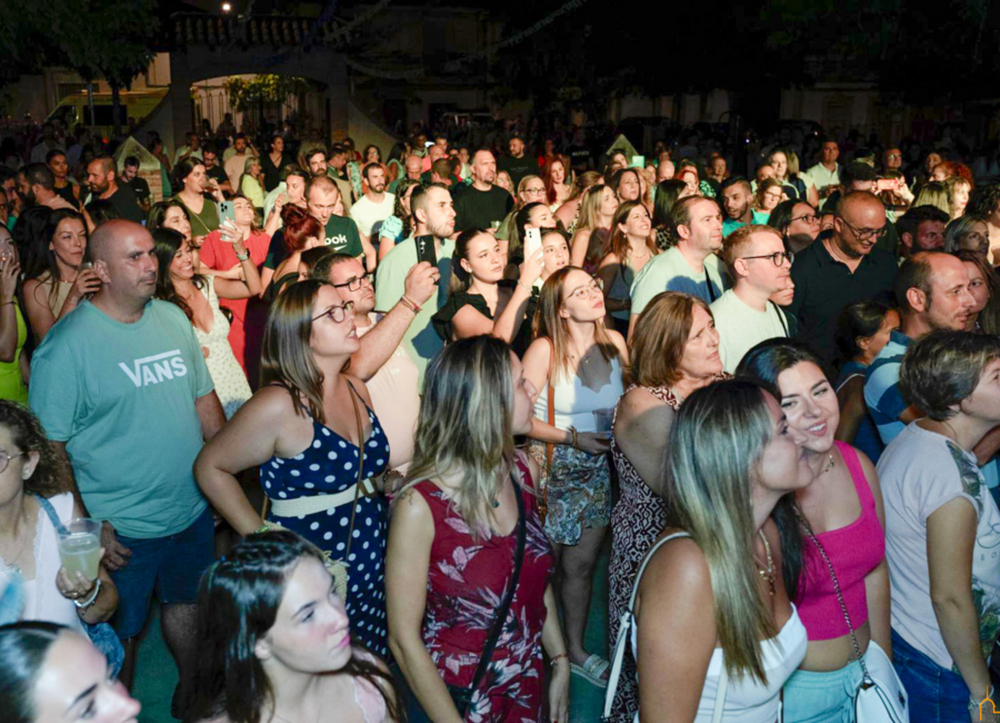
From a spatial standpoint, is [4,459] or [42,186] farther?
[42,186]

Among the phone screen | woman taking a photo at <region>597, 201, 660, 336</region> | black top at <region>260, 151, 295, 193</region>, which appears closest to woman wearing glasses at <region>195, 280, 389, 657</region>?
the phone screen

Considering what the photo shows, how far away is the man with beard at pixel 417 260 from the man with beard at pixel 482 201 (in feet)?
9.65

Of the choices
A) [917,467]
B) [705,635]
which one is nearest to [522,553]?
[705,635]

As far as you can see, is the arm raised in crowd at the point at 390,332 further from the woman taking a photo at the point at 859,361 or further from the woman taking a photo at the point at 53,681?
the woman taking a photo at the point at 53,681

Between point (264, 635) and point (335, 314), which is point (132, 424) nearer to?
point (335, 314)

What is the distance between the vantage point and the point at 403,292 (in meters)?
6.08

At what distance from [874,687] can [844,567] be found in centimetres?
34

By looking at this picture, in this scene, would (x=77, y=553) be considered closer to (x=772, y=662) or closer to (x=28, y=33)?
(x=772, y=662)

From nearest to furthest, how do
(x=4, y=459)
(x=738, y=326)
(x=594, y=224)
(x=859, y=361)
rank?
1. (x=4, y=459)
2. (x=859, y=361)
3. (x=738, y=326)
4. (x=594, y=224)

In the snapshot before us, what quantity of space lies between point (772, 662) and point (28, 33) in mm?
11044

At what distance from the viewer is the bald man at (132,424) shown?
3676 mm

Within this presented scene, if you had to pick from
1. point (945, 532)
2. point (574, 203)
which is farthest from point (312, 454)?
point (574, 203)

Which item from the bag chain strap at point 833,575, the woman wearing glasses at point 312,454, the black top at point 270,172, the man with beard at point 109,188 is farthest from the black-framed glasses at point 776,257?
the black top at point 270,172

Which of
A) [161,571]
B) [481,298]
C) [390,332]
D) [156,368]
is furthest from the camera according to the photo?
[481,298]
